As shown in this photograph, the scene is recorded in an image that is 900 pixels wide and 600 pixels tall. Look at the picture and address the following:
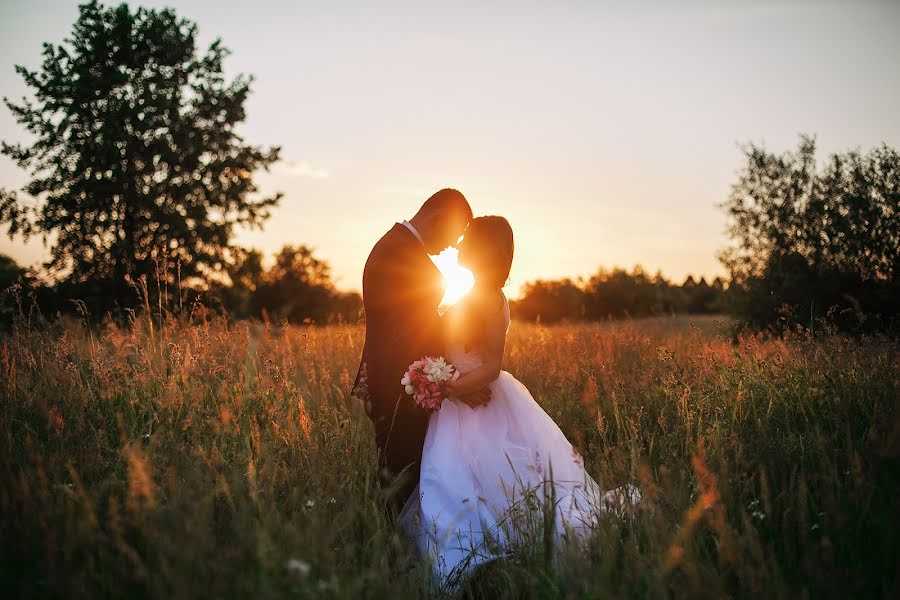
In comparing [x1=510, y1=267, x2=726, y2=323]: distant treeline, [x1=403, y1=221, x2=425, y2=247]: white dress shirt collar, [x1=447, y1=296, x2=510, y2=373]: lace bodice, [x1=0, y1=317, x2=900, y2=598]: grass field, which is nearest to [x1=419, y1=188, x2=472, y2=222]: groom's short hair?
[x1=403, y1=221, x2=425, y2=247]: white dress shirt collar

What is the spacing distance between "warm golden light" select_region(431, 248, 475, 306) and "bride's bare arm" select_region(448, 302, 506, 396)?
304 millimetres

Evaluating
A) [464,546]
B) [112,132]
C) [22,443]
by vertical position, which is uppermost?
[112,132]

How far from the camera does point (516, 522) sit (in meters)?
3.21

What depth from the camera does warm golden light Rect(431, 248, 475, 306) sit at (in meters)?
4.13

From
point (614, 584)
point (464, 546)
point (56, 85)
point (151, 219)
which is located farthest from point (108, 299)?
point (614, 584)

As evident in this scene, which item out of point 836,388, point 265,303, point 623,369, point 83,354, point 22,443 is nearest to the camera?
point 22,443

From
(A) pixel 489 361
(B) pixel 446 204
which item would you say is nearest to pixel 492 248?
(B) pixel 446 204

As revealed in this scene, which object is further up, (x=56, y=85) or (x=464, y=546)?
(x=56, y=85)

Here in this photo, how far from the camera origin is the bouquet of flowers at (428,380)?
3.77 m

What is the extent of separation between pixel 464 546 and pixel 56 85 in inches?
927

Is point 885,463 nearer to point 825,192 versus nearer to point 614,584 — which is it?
point 614,584

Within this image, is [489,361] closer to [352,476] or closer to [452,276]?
[452,276]

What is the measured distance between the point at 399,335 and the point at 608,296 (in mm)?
33849

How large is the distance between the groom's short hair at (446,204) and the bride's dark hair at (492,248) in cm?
28
